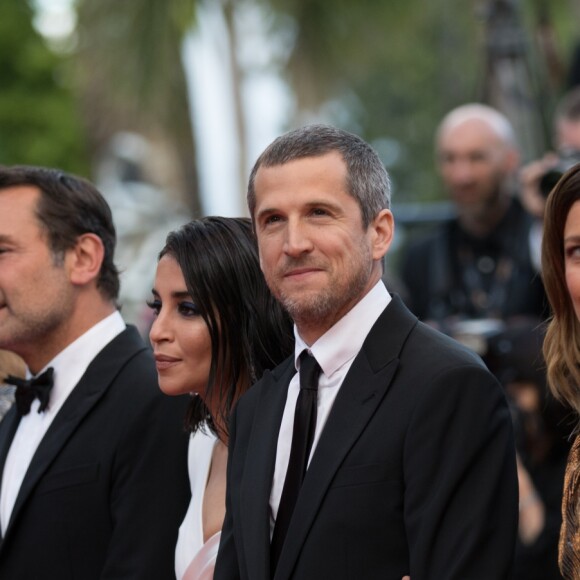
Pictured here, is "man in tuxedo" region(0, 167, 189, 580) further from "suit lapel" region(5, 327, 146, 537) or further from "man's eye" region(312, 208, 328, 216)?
"man's eye" region(312, 208, 328, 216)

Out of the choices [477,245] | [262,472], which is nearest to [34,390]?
[262,472]

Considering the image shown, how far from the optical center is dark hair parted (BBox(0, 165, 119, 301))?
4.72 m

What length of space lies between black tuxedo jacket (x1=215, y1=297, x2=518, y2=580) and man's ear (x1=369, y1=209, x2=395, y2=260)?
270mm

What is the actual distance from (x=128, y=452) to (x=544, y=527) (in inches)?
80.9

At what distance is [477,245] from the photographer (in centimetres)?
629

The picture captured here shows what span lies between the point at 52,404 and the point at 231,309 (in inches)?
33.1

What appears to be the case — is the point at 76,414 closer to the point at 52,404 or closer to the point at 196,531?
the point at 52,404

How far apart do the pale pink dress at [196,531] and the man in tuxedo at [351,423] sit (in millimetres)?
311

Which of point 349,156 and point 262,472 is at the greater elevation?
point 349,156

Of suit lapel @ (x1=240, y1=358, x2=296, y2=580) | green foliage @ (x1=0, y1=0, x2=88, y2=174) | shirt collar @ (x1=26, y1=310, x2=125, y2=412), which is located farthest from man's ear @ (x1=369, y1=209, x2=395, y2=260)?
green foliage @ (x1=0, y1=0, x2=88, y2=174)

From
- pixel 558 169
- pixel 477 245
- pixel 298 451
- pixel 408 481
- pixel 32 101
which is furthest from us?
pixel 32 101

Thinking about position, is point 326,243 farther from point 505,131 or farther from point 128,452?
point 505,131

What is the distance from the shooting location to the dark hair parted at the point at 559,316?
364 cm

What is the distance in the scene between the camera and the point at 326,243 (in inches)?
134
